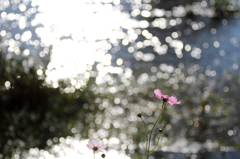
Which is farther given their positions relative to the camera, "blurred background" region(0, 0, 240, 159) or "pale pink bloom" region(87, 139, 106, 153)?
"blurred background" region(0, 0, 240, 159)

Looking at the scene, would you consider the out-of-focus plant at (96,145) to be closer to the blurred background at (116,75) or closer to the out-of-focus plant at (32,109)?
the blurred background at (116,75)

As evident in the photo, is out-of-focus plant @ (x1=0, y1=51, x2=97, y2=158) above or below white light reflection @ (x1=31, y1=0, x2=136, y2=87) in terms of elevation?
below

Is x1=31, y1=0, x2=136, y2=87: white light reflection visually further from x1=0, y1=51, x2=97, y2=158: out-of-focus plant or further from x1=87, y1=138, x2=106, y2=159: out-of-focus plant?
x1=87, y1=138, x2=106, y2=159: out-of-focus plant

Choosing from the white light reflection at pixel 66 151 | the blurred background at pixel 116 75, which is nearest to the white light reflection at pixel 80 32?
the blurred background at pixel 116 75

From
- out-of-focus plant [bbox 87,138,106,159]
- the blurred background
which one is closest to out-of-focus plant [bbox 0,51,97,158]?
the blurred background

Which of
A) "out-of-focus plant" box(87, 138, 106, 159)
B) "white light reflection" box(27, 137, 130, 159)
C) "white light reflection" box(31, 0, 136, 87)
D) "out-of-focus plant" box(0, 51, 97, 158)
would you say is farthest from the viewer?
"white light reflection" box(31, 0, 136, 87)

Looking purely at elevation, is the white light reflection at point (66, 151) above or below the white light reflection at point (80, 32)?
below

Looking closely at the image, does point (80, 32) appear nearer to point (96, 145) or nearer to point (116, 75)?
point (116, 75)

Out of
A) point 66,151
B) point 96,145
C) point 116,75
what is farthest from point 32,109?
point 96,145
